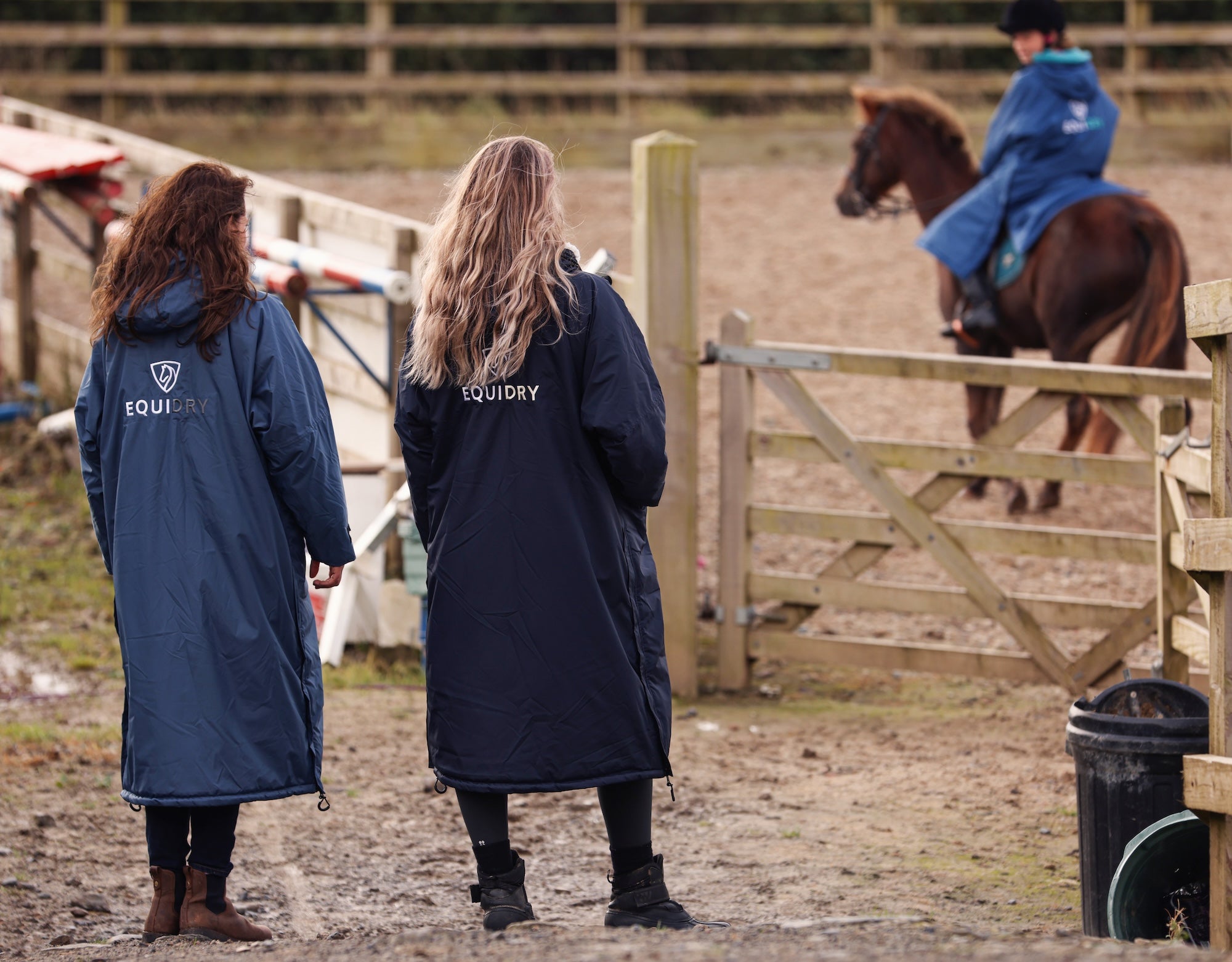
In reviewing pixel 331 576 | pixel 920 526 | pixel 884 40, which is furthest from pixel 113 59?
pixel 331 576

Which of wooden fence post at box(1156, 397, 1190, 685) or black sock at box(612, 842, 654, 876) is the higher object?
wooden fence post at box(1156, 397, 1190, 685)

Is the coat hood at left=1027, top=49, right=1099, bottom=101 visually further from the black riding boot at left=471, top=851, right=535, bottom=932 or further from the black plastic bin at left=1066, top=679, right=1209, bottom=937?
the black riding boot at left=471, top=851, right=535, bottom=932

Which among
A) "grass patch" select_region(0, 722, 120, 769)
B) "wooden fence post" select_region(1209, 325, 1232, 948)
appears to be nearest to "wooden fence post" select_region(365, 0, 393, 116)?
"grass patch" select_region(0, 722, 120, 769)

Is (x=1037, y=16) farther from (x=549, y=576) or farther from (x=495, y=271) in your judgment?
(x=549, y=576)

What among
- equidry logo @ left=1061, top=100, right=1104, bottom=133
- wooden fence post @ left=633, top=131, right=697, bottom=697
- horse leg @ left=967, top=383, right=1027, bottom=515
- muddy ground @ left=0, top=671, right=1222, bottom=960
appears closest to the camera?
muddy ground @ left=0, top=671, right=1222, bottom=960

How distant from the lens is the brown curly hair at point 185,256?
3.46 m

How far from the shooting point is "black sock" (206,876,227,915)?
3.51m

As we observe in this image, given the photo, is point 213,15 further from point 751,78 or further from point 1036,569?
point 1036,569

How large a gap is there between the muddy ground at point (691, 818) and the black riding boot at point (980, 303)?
49.8 inches

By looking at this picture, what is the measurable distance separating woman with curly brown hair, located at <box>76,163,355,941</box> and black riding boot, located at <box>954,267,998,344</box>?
5910 millimetres

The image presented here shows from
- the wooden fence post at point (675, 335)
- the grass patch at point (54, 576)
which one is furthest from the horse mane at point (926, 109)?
the grass patch at point (54, 576)

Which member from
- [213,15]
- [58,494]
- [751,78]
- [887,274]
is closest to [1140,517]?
[887,274]

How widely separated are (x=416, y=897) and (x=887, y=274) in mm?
9187

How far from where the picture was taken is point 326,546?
354 centimetres
